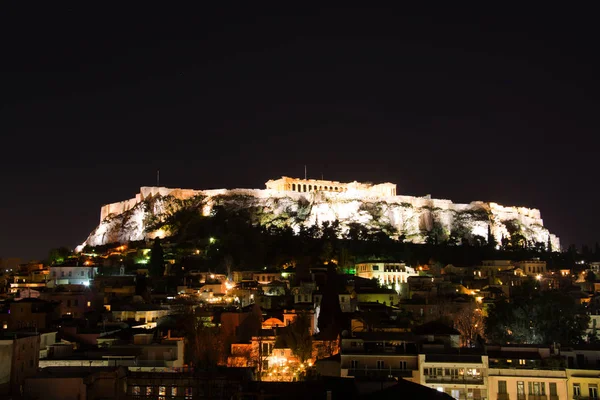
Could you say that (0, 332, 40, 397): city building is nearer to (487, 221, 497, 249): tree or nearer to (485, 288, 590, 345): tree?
(485, 288, 590, 345): tree

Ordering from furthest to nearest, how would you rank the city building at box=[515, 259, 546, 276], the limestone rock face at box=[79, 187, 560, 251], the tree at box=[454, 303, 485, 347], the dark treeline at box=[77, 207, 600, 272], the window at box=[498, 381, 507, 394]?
the limestone rock face at box=[79, 187, 560, 251] → the city building at box=[515, 259, 546, 276] → the dark treeline at box=[77, 207, 600, 272] → the tree at box=[454, 303, 485, 347] → the window at box=[498, 381, 507, 394]

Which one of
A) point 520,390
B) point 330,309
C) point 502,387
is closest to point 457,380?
point 502,387

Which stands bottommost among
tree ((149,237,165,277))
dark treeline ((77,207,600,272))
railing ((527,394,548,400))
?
railing ((527,394,548,400))

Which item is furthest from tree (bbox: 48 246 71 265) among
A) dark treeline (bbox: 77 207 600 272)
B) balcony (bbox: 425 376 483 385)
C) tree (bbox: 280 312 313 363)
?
balcony (bbox: 425 376 483 385)

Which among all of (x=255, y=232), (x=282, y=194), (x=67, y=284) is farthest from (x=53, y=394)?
(x=282, y=194)

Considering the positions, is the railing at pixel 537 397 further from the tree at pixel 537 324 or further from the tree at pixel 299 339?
the tree at pixel 299 339

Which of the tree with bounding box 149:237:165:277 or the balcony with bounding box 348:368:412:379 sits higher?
the tree with bounding box 149:237:165:277
